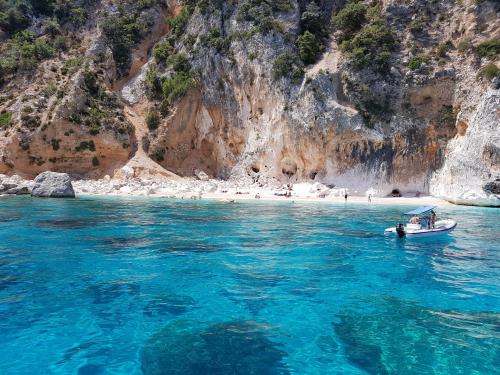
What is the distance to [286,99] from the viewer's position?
145 ft

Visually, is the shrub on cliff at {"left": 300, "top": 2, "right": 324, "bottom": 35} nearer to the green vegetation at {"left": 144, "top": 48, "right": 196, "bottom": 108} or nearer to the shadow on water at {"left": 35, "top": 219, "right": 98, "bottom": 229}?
the green vegetation at {"left": 144, "top": 48, "right": 196, "bottom": 108}

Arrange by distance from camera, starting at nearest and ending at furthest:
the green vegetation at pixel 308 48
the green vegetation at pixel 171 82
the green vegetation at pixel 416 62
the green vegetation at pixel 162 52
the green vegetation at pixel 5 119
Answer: the green vegetation at pixel 416 62 → the green vegetation at pixel 308 48 → the green vegetation at pixel 5 119 → the green vegetation at pixel 171 82 → the green vegetation at pixel 162 52

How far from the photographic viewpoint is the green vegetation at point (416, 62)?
131 feet

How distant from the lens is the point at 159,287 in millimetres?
10383

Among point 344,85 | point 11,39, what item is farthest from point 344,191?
point 11,39

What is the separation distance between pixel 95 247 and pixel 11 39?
56.3 metres

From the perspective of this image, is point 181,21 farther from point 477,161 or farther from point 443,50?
point 477,161

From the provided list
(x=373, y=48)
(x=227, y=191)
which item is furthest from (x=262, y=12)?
(x=227, y=191)

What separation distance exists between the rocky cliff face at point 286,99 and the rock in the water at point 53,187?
13.8 meters

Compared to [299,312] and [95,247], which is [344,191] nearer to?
[95,247]

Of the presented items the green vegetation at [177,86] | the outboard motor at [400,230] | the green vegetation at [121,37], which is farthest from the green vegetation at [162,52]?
the outboard motor at [400,230]

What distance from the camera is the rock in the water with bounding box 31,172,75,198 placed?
1313 inches

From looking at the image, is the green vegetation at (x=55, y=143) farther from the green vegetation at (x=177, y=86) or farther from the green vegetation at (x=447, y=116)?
the green vegetation at (x=447, y=116)

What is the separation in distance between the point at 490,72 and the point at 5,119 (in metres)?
51.8
